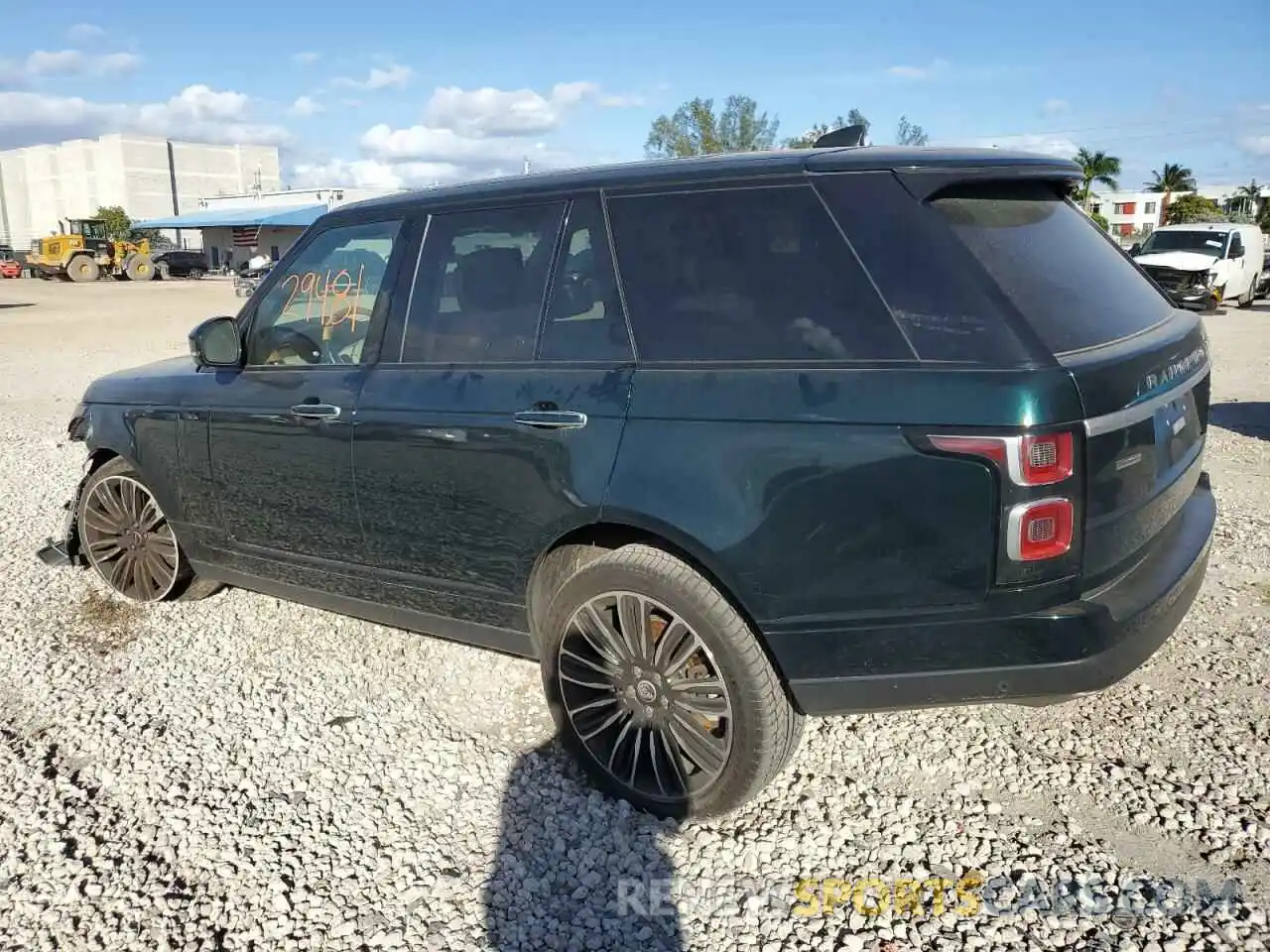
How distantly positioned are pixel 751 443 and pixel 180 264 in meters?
55.9

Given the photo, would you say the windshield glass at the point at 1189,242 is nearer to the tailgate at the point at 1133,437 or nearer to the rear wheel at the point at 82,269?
the tailgate at the point at 1133,437

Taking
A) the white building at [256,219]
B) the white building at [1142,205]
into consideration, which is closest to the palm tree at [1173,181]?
the white building at [1142,205]

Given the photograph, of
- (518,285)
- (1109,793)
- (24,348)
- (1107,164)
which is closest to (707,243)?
(518,285)

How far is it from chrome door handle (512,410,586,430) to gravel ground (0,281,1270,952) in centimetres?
119

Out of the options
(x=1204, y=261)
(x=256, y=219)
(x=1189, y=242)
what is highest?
(x=256, y=219)

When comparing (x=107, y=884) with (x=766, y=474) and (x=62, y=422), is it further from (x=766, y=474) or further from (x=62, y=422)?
(x=62, y=422)

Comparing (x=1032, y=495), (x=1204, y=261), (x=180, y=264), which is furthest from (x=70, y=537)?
(x=180, y=264)

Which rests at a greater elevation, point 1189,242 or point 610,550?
point 1189,242

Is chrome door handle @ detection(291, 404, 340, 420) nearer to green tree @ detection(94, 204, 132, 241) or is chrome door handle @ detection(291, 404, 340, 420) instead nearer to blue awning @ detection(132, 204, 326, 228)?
blue awning @ detection(132, 204, 326, 228)

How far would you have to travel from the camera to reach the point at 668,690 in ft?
9.59

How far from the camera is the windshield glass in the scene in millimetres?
19875

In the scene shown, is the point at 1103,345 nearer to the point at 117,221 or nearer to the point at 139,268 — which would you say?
the point at 139,268

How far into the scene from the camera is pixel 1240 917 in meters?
2.46

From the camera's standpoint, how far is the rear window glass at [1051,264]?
8.25ft
